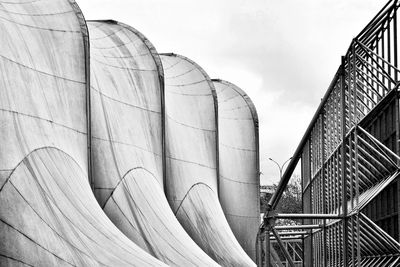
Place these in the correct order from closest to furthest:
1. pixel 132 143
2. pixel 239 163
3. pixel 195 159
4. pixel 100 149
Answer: pixel 100 149
pixel 132 143
pixel 195 159
pixel 239 163

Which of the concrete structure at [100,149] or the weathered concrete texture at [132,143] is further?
the weathered concrete texture at [132,143]

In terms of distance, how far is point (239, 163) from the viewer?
54.2 metres

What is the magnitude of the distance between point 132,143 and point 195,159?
30.2 ft

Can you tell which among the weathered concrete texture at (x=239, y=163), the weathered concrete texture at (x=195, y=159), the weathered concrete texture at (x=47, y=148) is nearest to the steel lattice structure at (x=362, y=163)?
the weathered concrete texture at (x=47, y=148)

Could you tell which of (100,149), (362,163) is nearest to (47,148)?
(100,149)

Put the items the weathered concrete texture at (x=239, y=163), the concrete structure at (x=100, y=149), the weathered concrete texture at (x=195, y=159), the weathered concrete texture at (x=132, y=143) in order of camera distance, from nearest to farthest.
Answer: the concrete structure at (x=100, y=149) < the weathered concrete texture at (x=132, y=143) < the weathered concrete texture at (x=195, y=159) < the weathered concrete texture at (x=239, y=163)

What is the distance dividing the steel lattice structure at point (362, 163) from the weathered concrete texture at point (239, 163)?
15351 mm

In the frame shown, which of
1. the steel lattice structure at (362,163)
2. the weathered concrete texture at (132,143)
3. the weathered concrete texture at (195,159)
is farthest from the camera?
the weathered concrete texture at (195,159)

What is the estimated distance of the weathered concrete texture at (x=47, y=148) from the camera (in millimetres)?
26062

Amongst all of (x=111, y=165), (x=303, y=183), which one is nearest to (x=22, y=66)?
(x=111, y=165)

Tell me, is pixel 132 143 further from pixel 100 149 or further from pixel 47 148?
pixel 47 148

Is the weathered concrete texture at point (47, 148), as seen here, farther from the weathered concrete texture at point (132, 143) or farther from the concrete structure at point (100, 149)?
the weathered concrete texture at point (132, 143)

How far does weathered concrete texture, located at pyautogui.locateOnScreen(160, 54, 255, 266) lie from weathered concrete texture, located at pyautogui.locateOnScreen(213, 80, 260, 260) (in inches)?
165

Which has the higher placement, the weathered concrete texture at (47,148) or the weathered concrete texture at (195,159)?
the weathered concrete texture at (47,148)
